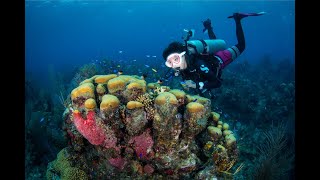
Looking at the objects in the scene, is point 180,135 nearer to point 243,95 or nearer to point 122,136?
point 122,136

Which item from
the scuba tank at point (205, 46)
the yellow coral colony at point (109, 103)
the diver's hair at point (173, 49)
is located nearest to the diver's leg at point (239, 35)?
the scuba tank at point (205, 46)

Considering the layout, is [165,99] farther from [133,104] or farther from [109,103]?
[109,103]

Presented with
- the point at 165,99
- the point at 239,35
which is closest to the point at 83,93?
the point at 165,99

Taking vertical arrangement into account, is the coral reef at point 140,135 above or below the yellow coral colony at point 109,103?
below

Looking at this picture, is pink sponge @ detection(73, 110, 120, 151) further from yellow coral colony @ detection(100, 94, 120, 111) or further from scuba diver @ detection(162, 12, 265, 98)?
scuba diver @ detection(162, 12, 265, 98)

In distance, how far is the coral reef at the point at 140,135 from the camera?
478cm

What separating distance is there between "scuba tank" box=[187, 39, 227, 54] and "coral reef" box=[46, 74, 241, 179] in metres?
2.23

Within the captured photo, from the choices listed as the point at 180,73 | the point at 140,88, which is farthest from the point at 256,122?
the point at 140,88

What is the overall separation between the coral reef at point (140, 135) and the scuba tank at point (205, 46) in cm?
223

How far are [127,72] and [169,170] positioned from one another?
1293 cm

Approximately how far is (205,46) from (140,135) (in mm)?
4580

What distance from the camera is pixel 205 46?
837 cm

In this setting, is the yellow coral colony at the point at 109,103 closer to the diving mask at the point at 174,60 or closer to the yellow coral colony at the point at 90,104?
the yellow coral colony at the point at 90,104

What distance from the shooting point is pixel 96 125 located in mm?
4699
